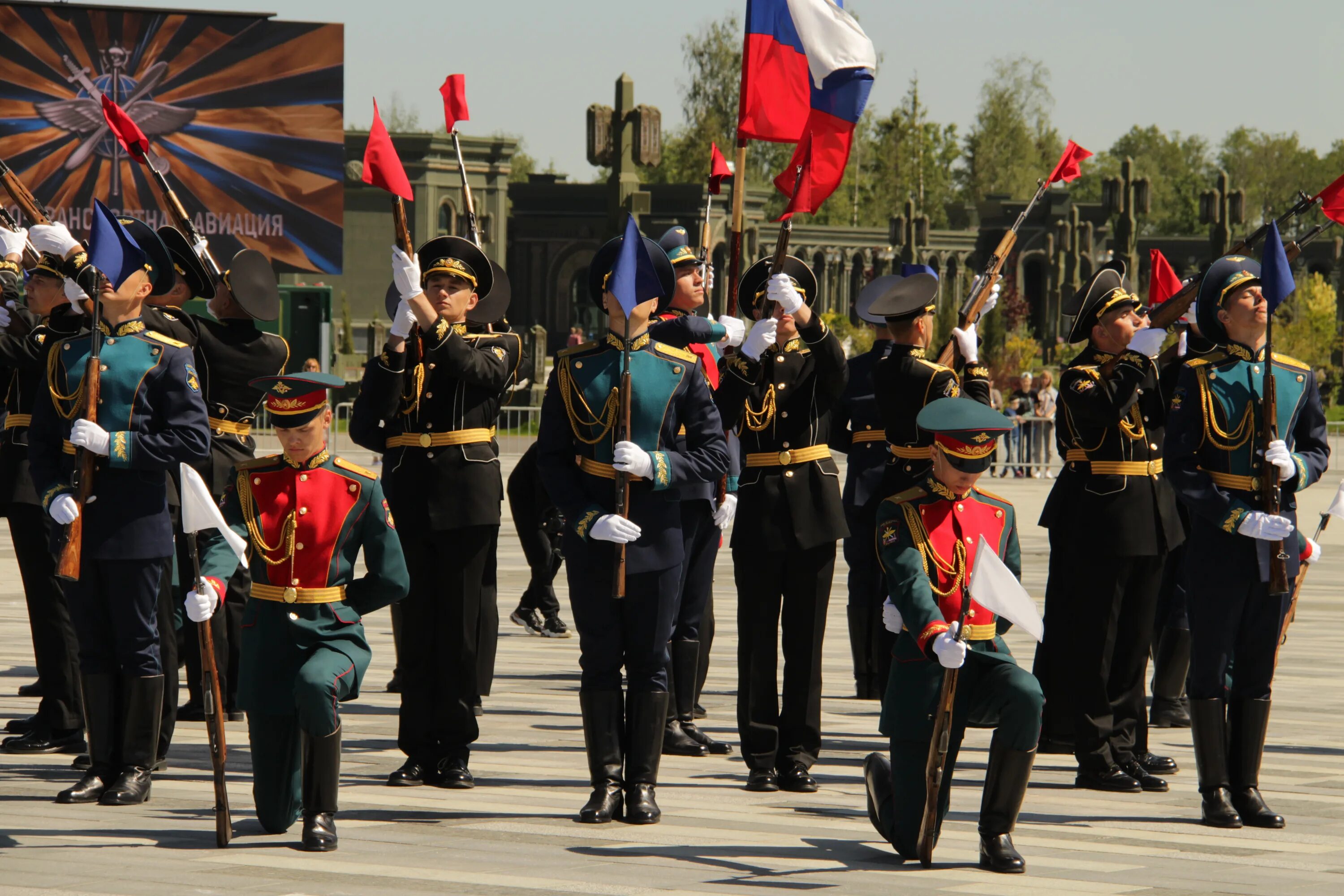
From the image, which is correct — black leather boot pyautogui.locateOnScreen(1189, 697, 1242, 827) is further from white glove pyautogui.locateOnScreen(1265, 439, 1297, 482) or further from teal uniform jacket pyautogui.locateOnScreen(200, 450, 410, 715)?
teal uniform jacket pyautogui.locateOnScreen(200, 450, 410, 715)

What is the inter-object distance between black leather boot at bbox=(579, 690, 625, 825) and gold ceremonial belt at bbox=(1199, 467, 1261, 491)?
243cm

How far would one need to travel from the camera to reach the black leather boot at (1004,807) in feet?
20.8

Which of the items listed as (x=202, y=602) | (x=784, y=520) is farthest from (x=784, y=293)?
(x=202, y=602)

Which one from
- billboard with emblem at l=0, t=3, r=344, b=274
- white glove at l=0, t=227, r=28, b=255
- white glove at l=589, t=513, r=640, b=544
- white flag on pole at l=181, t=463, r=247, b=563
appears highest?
billboard with emblem at l=0, t=3, r=344, b=274

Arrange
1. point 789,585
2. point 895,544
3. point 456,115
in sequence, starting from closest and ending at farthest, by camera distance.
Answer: point 895,544, point 789,585, point 456,115

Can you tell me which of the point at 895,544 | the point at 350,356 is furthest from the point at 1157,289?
the point at 350,356

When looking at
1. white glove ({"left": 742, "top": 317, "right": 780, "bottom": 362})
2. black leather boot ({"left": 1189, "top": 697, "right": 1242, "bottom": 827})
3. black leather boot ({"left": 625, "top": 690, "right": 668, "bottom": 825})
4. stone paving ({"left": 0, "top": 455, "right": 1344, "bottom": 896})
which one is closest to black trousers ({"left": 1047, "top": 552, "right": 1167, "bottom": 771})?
stone paving ({"left": 0, "top": 455, "right": 1344, "bottom": 896})

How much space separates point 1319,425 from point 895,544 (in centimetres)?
217

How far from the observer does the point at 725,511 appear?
8.53 m

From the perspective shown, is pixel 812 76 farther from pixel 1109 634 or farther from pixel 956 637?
pixel 956 637

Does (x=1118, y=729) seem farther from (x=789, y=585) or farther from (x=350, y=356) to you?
(x=350, y=356)

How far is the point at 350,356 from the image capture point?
178 ft

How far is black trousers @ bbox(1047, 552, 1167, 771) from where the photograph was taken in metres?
8.27

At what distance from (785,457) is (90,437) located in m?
2.77
